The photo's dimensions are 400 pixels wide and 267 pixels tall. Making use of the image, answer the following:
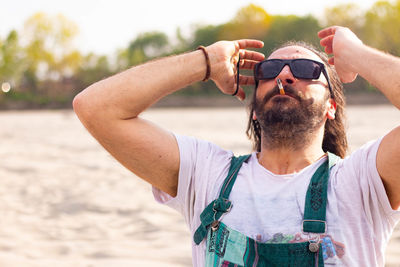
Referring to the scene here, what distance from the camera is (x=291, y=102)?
99.1 inches

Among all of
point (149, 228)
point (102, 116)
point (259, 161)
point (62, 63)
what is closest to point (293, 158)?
point (259, 161)

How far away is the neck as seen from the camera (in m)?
2.54

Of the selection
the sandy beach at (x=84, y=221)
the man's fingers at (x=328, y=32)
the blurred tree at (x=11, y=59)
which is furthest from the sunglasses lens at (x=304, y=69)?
the blurred tree at (x=11, y=59)

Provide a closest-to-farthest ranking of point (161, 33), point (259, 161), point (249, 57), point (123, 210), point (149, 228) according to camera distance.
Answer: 1. point (259, 161)
2. point (249, 57)
3. point (149, 228)
4. point (123, 210)
5. point (161, 33)

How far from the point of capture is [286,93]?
2.55m

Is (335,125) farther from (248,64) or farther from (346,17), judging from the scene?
(346,17)

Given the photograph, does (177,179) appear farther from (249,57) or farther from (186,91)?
(186,91)

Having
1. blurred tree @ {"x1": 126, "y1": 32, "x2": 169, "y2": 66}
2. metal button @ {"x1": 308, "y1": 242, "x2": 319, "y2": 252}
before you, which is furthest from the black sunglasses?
blurred tree @ {"x1": 126, "y1": 32, "x2": 169, "y2": 66}

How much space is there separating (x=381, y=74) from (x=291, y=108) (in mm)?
479

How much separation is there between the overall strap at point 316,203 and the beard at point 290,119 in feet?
0.86

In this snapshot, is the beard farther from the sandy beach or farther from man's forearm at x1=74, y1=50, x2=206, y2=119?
the sandy beach

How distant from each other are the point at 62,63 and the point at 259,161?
62.0 metres

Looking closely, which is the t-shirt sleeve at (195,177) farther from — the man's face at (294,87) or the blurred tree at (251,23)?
the blurred tree at (251,23)

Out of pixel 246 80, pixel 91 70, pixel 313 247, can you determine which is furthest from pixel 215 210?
pixel 91 70
